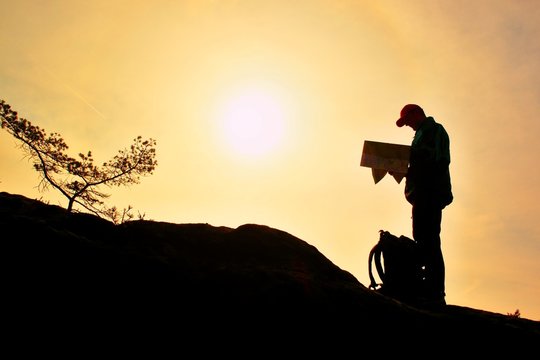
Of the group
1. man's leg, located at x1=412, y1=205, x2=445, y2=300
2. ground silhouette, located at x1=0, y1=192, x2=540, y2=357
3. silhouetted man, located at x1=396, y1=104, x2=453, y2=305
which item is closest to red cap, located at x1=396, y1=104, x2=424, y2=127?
silhouetted man, located at x1=396, y1=104, x2=453, y2=305

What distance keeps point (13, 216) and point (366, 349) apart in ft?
8.81

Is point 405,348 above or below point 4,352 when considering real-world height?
above

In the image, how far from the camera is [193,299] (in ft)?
9.36

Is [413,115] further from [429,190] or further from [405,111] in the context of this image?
[429,190]

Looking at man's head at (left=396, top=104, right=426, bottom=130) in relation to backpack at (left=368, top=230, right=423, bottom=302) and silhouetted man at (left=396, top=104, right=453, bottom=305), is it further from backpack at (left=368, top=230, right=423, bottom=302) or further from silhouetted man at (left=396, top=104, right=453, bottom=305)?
backpack at (left=368, top=230, right=423, bottom=302)

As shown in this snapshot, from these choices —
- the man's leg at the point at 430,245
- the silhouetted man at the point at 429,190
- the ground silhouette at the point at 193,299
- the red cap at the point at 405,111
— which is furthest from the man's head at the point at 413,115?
the ground silhouette at the point at 193,299

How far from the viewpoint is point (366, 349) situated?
2.69m

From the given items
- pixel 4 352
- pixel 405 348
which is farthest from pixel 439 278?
pixel 4 352

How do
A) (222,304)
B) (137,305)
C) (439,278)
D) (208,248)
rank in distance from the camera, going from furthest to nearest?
1. (439,278)
2. (208,248)
3. (222,304)
4. (137,305)

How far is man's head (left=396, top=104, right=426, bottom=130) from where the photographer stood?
565 cm

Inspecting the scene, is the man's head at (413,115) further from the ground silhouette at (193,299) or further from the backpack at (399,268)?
the ground silhouette at (193,299)

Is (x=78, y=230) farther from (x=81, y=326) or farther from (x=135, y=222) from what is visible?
(x=81, y=326)

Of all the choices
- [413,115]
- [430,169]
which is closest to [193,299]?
[430,169]

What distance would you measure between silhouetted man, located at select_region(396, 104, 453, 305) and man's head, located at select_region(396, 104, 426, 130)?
21 centimetres
